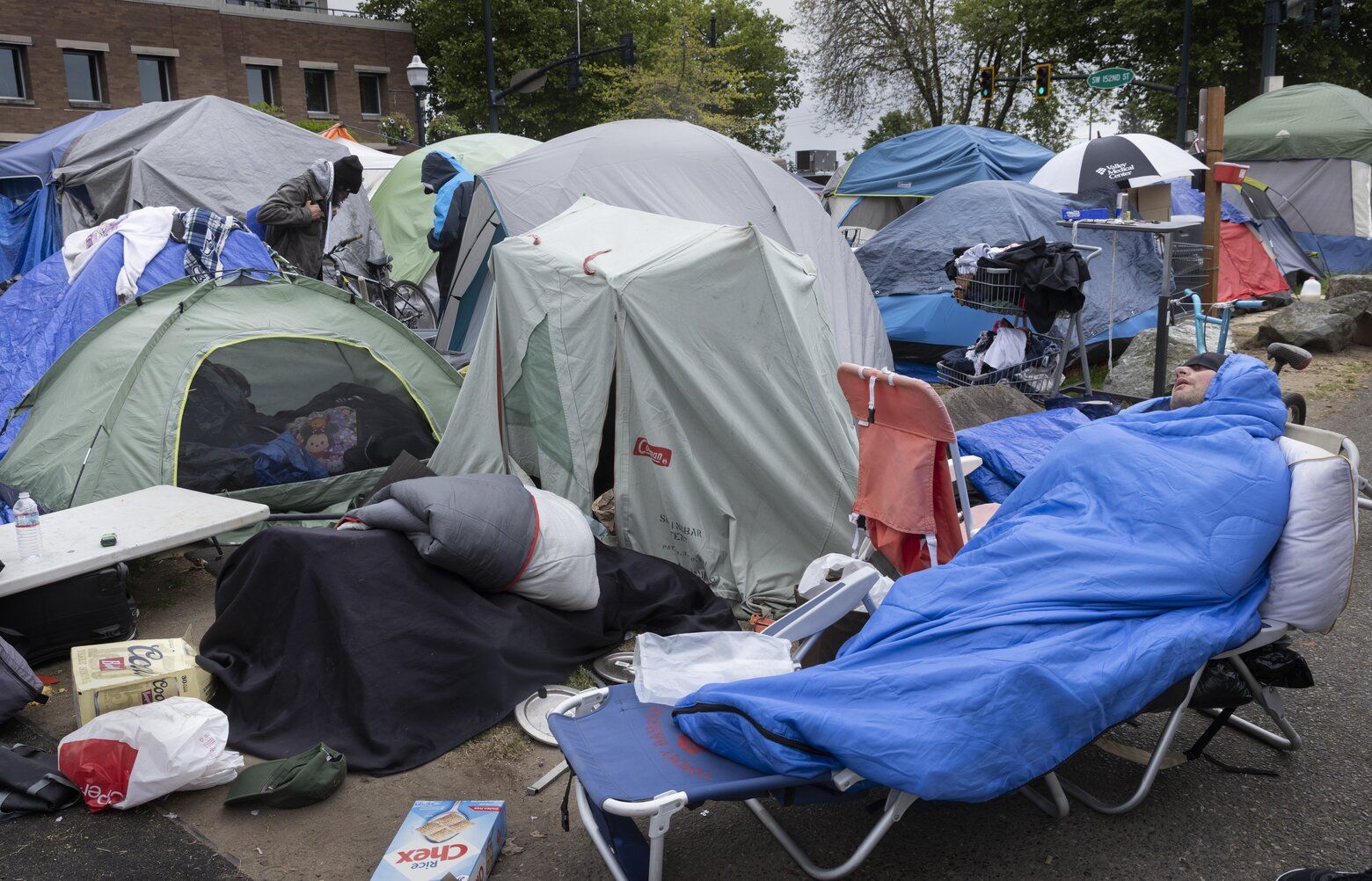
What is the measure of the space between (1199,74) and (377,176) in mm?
18320

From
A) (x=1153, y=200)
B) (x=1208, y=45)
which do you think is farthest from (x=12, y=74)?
(x=1153, y=200)

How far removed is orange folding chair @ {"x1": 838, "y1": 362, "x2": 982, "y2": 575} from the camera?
4.12m

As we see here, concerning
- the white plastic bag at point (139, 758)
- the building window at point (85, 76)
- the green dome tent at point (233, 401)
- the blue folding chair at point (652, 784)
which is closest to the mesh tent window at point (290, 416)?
the green dome tent at point (233, 401)

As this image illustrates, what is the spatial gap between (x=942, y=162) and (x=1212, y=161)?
772 centimetres

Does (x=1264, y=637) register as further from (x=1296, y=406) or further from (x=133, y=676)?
(x=133, y=676)

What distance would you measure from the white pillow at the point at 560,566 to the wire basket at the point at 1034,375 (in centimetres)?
377

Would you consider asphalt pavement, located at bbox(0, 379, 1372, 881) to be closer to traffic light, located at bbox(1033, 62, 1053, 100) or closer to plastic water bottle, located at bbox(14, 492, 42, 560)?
plastic water bottle, located at bbox(14, 492, 42, 560)

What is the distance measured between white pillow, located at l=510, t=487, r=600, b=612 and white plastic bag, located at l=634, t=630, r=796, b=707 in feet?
2.56

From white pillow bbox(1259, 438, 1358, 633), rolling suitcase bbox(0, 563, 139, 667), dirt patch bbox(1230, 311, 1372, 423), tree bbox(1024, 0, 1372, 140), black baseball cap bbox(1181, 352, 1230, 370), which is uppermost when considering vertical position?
tree bbox(1024, 0, 1372, 140)

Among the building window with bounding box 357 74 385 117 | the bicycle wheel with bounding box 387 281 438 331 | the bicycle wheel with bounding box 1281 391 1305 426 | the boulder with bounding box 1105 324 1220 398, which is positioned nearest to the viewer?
the bicycle wheel with bounding box 1281 391 1305 426

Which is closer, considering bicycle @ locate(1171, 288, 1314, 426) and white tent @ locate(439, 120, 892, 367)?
bicycle @ locate(1171, 288, 1314, 426)

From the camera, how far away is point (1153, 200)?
902cm

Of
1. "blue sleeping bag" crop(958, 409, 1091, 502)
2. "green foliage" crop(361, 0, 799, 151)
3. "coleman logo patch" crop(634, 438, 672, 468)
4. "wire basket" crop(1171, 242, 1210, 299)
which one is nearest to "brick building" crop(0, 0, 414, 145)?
"green foliage" crop(361, 0, 799, 151)

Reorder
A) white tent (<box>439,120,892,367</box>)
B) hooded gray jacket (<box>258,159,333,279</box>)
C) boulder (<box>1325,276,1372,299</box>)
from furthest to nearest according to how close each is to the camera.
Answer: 1. boulder (<box>1325,276,1372,299</box>)
2. white tent (<box>439,120,892,367</box>)
3. hooded gray jacket (<box>258,159,333,279</box>)
